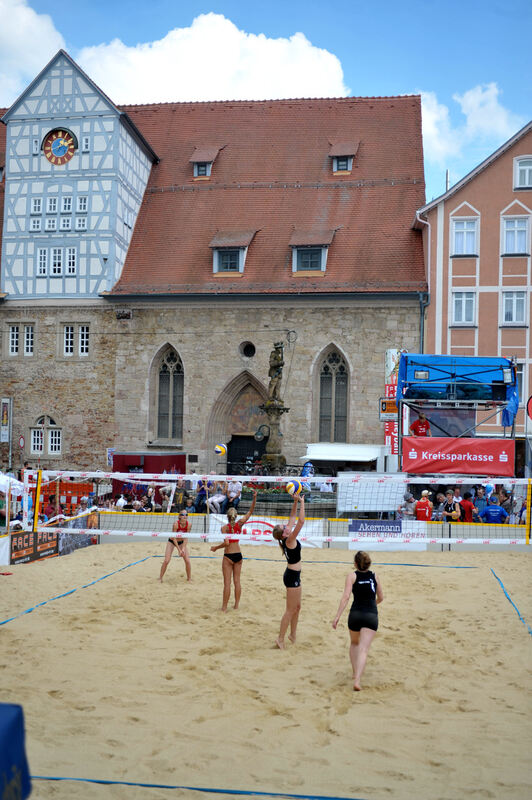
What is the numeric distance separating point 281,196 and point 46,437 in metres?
14.2

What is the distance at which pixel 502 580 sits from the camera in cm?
1566

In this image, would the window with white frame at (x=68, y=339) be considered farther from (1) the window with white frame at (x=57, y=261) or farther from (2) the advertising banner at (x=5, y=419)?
(2) the advertising banner at (x=5, y=419)

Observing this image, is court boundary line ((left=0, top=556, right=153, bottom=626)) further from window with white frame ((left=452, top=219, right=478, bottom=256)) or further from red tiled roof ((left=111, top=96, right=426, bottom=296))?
window with white frame ((left=452, top=219, right=478, bottom=256))

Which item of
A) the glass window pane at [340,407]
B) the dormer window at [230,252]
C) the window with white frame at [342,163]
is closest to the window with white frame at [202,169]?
the dormer window at [230,252]

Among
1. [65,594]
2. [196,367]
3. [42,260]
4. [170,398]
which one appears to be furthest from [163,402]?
[65,594]

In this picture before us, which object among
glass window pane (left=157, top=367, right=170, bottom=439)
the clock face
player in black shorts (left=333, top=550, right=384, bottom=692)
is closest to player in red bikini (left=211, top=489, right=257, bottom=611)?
player in black shorts (left=333, top=550, right=384, bottom=692)

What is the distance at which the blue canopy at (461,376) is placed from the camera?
20.3 metres

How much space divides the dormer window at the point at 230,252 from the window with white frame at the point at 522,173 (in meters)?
10.5

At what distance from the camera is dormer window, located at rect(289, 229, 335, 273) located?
3084 cm

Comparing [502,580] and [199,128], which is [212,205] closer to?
[199,128]

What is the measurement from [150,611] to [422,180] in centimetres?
2488

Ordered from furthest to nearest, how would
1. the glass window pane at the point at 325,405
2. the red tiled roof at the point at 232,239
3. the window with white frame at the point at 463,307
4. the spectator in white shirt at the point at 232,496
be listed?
the red tiled roof at the point at 232,239, the glass window pane at the point at 325,405, the window with white frame at the point at 463,307, the spectator in white shirt at the point at 232,496

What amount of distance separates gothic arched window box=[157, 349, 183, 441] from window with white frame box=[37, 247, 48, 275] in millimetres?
6264

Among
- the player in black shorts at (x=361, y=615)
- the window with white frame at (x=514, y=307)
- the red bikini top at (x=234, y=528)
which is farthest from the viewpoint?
the window with white frame at (x=514, y=307)
